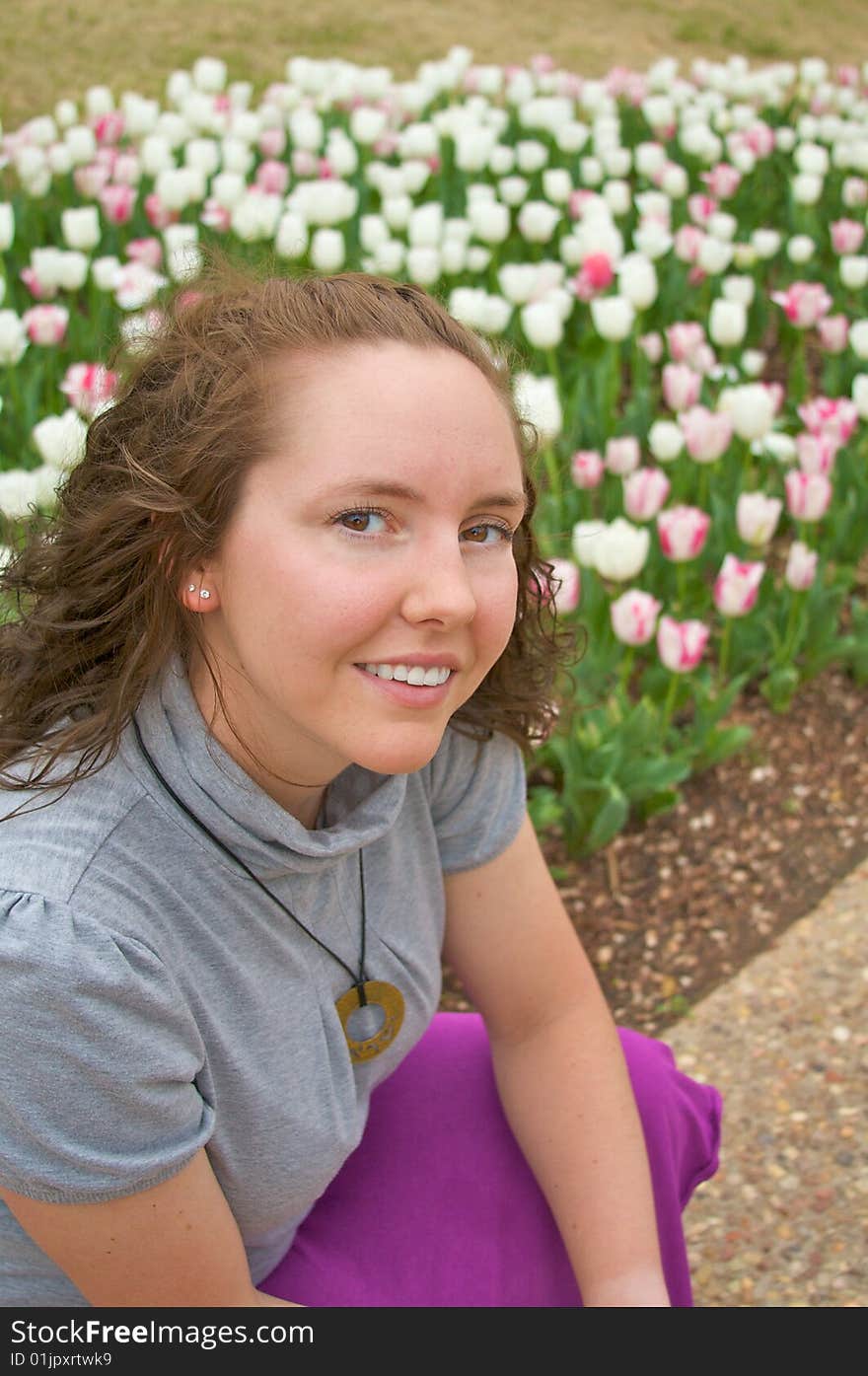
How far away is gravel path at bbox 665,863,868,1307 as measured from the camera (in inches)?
85.4

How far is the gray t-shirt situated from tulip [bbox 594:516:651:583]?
1135 mm

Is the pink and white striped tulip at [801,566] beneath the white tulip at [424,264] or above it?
beneath

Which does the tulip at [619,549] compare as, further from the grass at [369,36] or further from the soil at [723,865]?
the grass at [369,36]

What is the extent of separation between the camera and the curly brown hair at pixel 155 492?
1.31 m

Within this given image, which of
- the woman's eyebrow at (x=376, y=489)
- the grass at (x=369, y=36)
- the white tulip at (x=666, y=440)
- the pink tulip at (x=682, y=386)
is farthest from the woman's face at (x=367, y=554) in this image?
the grass at (x=369, y=36)

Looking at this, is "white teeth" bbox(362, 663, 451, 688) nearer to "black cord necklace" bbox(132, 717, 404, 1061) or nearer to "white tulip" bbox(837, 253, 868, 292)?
"black cord necklace" bbox(132, 717, 404, 1061)

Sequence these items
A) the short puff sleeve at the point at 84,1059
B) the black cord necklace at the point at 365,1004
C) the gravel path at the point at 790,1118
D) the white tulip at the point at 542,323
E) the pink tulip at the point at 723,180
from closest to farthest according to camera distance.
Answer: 1. the short puff sleeve at the point at 84,1059
2. the black cord necklace at the point at 365,1004
3. the gravel path at the point at 790,1118
4. the white tulip at the point at 542,323
5. the pink tulip at the point at 723,180

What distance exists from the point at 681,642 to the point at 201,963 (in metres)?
1.54

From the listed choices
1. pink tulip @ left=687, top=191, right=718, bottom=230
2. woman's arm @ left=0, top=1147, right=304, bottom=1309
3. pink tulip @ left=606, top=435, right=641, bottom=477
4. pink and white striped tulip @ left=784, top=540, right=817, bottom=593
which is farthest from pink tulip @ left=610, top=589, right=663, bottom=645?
pink tulip @ left=687, top=191, right=718, bottom=230

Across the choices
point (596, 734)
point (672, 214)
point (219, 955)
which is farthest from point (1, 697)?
point (672, 214)

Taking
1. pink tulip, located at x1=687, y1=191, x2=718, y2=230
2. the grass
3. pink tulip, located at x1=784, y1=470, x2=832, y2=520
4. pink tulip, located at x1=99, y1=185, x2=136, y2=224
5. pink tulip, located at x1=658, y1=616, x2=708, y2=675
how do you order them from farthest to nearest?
the grass
pink tulip, located at x1=687, y1=191, x2=718, y2=230
pink tulip, located at x1=99, y1=185, x2=136, y2=224
pink tulip, located at x1=784, y1=470, x2=832, y2=520
pink tulip, located at x1=658, y1=616, x2=708, y2=675

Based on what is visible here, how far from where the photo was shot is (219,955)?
1.37 meters

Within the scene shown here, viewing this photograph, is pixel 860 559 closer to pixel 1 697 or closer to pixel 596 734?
pixel 596 734
